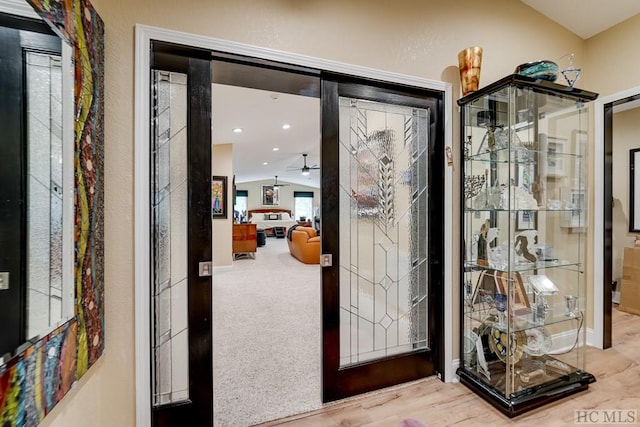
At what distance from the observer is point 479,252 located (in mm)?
2244

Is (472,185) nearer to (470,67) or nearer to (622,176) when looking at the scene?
(470,67)

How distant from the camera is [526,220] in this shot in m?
2.18

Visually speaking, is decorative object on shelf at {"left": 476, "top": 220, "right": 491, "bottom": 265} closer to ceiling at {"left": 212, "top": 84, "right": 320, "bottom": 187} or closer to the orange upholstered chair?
ceiling at {"left": 212, "top": 84, "right": 320, "bottom": 187}

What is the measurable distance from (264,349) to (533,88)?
10.1ft

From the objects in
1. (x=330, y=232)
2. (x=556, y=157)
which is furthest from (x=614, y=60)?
(x=330, y=232)

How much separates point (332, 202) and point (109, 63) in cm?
141

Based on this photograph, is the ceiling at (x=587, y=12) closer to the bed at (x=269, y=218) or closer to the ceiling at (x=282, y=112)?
the ceiling at (x=282, y=112)

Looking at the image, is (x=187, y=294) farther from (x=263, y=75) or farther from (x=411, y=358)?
(x=411, y=358)

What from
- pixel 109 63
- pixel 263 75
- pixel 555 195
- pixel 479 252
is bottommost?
pixel 479 252

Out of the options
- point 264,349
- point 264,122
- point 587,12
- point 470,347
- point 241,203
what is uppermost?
point 587,12

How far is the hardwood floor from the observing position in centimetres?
183

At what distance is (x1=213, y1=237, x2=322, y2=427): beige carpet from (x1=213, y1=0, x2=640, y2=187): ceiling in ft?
7.47

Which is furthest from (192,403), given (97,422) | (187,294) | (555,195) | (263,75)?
(555,195)

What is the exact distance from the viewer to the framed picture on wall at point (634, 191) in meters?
3.99
